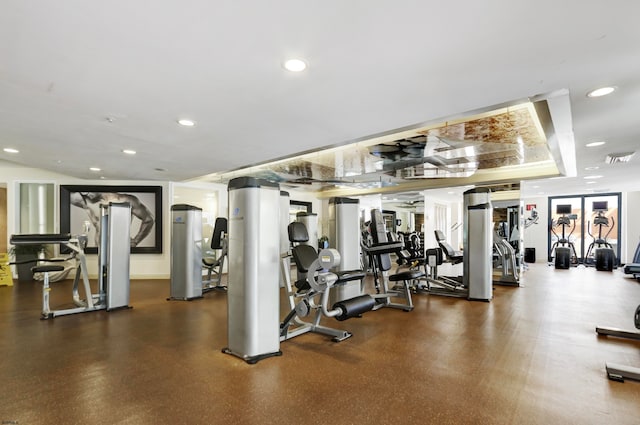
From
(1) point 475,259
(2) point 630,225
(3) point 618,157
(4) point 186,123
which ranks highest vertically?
(4) point 186,123

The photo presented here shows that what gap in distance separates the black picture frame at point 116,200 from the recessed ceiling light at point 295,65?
6853mm

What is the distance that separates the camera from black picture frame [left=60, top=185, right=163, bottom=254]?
801 cm

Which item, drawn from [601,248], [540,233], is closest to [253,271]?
[601,248]

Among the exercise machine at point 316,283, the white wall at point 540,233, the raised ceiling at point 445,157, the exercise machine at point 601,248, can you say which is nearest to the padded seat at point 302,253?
the exercise machine at point 316,283

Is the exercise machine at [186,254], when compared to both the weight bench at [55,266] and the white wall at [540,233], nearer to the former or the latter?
the weight bench at [55,266]

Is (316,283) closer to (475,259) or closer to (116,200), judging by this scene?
(475,259)

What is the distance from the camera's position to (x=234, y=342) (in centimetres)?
317

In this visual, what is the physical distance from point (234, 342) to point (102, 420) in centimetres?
120

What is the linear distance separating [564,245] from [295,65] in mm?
12400

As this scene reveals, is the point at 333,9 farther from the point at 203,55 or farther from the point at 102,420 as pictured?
the point at 102,420

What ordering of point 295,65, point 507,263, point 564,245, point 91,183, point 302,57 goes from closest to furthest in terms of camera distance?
point 302,57 < point 295,65 < point 507,263 < point 91,183 < point 564,245

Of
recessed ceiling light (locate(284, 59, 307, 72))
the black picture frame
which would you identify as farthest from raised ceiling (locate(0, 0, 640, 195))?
the black picture frame

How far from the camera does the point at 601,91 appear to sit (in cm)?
298

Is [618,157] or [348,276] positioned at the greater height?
[618,157]
